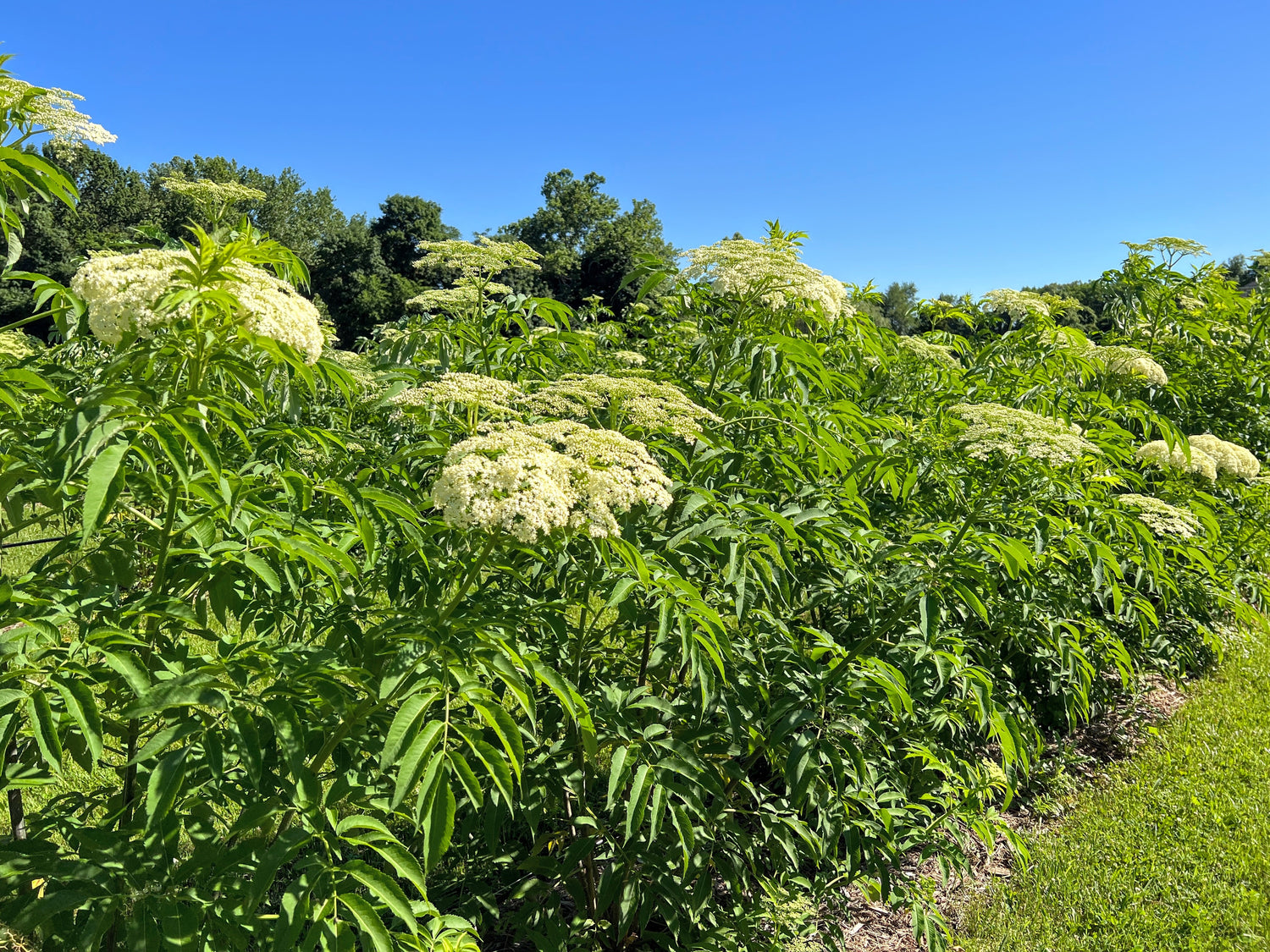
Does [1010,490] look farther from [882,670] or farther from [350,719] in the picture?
[350,719]

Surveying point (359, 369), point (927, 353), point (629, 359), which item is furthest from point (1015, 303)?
point (359, 369)

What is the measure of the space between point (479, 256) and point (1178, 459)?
415cm

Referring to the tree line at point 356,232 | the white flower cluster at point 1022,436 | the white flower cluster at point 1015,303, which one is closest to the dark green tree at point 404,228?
the tree line at point 356,232

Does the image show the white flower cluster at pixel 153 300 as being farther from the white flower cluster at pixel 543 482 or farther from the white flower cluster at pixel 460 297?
the white flower cluster at pixel 460 297

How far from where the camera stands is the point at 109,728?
2.26m

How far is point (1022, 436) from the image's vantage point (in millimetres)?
3037

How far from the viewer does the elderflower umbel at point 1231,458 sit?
5.01 metres

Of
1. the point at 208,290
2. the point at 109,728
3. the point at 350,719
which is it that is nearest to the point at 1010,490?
the point at 350,719

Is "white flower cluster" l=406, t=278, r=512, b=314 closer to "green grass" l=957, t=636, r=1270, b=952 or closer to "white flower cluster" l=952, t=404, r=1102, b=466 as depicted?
"white flower cluster" l=952, t=404, r=1102, b=466

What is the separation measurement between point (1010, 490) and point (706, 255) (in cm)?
175

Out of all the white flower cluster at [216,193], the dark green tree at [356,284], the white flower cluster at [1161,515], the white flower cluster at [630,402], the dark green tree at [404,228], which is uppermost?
the dark green tree at [404,228]

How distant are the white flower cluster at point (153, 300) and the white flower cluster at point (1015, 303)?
16.5 ft

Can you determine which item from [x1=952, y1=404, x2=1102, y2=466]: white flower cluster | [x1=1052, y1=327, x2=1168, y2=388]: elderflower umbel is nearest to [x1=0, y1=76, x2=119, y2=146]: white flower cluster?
[x1=952, y1=404, x2=1102, y2=466]: white flower cluster

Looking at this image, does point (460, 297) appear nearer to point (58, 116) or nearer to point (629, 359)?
point (629, 359)
